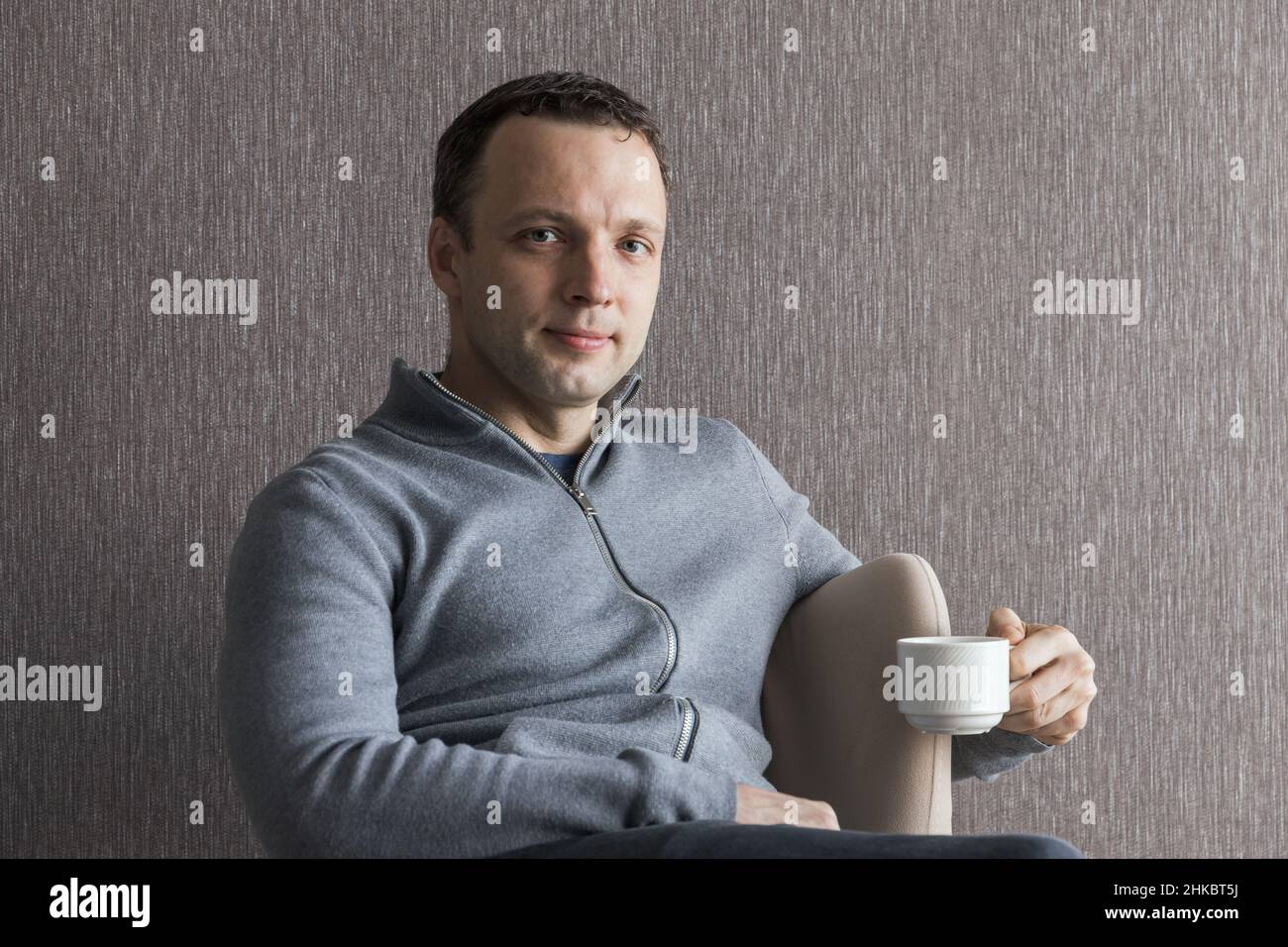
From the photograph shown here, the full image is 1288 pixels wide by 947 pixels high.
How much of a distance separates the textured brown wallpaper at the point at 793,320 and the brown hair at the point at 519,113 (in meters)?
0.35

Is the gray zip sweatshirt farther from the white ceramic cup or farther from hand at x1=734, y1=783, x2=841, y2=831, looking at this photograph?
the white ceramic cup

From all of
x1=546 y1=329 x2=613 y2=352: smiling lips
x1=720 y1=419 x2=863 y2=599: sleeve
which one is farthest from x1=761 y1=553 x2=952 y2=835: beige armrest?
x1=546 y1=329 x2=613 y2=352: smiling lips

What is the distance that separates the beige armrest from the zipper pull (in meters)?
0.30

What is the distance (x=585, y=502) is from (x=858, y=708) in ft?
1.23

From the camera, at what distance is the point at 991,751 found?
1367 millimetres

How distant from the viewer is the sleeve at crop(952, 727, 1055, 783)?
1.35m

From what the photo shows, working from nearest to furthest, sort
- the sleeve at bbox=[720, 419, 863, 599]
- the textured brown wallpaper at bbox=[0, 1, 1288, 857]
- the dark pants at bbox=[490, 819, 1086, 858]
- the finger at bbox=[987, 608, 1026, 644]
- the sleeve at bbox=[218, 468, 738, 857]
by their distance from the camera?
the dark pants at bbox=[490, 819, 1086, 858], the sleeve at bbox=[218, 468, 738, 857], the finger at bbox=[987, 608, 1026, 644], the sleeve at bbox=[720, 419, 863, 599], the textured brown wallpaper at bbox=[0, 1, 1288, 857]

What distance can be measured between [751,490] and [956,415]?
465mm

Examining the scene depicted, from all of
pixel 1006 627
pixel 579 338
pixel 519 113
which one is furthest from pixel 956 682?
pixel 519 113

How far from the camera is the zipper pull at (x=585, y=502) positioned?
1.34 metres

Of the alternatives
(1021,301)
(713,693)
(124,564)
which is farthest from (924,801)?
(124,564)

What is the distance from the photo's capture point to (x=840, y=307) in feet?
5.89

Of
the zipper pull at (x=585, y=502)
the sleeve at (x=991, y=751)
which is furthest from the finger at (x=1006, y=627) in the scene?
the zipper pull at (x=585, y=502)
